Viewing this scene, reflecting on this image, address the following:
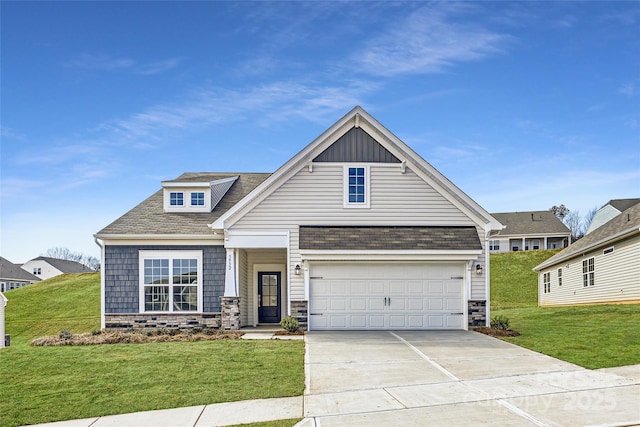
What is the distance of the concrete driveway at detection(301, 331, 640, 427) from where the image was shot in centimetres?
846

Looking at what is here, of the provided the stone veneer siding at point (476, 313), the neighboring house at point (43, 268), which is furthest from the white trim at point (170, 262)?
the neighboring house at point (43, 268)

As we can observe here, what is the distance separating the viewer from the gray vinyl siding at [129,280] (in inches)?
785

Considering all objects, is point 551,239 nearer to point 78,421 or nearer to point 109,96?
point 109,96

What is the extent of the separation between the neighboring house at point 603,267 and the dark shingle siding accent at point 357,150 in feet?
38.4

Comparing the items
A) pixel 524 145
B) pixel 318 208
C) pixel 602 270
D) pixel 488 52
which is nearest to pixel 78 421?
pixel 318 208

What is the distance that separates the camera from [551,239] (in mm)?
61781

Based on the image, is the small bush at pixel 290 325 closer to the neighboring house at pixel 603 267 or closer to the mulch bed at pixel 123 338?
the mulch bed at pixel 123 338

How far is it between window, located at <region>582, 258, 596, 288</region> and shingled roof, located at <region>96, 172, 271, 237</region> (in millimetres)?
18005

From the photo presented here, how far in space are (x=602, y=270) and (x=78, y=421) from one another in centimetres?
2580

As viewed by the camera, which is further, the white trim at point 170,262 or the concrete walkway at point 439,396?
the white trim at point 170,262

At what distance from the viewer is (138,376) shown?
38.2ft

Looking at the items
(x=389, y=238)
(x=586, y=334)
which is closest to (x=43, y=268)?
(x=389, y=238)

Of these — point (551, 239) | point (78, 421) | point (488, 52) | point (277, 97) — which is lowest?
point (78, 421)

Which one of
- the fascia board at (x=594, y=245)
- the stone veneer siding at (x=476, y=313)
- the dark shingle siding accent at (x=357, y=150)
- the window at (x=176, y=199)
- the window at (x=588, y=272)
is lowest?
the stone veneer siding at (x=476, y=313)
